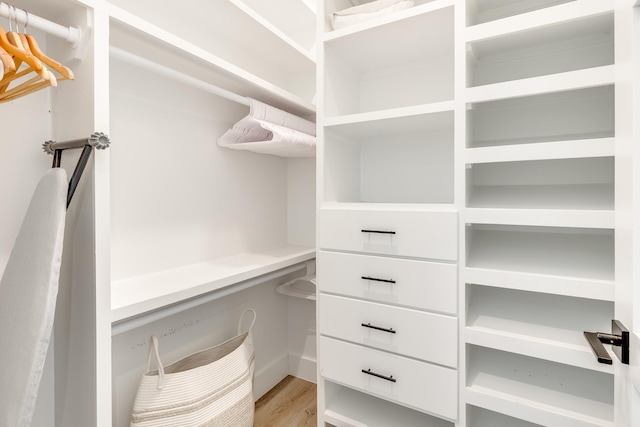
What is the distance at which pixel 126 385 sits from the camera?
1251 millimetres

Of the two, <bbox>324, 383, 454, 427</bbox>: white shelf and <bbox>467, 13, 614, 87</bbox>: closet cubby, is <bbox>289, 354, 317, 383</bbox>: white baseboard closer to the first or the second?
<bbox>324, 383, 454, 427</bbox>: white shelf

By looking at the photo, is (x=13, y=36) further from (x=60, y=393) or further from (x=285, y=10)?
(x=285, y=10)

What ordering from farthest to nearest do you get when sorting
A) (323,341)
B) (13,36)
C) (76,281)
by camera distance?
1. (323,341)
2. (76,281)
3. (13,36)

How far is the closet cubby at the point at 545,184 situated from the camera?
109 cm

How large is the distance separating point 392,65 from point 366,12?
0.36 m

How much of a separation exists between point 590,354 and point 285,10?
198cm

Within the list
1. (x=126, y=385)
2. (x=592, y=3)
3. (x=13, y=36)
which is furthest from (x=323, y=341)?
(x=592, y=3)

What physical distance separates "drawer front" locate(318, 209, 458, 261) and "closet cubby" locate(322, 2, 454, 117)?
0.49m

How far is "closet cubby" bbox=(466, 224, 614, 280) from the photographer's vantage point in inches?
41.3

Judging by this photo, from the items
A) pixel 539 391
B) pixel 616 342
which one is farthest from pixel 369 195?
pixel 616 342

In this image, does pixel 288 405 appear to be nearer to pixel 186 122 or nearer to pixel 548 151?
pixel 186 122

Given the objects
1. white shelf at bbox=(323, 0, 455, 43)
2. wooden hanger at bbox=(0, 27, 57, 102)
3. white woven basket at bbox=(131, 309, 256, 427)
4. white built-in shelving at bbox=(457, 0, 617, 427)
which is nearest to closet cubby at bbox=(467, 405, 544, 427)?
white built-in shelving at bbox=(457, 0, 617, 427)

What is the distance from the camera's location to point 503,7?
4.54 ft

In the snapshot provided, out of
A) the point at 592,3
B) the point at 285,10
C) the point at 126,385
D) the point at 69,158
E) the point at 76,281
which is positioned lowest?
the point at 126,385
